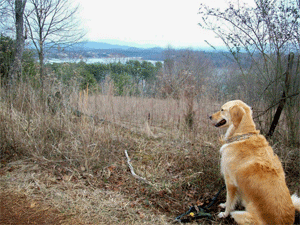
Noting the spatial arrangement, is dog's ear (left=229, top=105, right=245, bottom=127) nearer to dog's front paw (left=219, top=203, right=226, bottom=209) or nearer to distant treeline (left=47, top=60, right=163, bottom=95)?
dog's front paw (left=219, top=203, right=226, bottom=209)

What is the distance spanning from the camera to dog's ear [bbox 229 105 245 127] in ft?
9.14

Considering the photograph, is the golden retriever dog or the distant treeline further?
the distant treeline

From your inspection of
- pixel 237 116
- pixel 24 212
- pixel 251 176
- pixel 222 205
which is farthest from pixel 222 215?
pixel 24 212

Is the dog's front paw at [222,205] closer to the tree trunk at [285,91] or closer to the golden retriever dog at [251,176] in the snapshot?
the golden retriever dog at [251,176]

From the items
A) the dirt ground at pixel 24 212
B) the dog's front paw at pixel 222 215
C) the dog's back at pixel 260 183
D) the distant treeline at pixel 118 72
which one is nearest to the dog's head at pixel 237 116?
the dog's back at pixel 260 183

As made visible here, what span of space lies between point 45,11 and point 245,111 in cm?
893

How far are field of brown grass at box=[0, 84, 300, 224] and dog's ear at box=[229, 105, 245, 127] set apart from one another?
1.29m

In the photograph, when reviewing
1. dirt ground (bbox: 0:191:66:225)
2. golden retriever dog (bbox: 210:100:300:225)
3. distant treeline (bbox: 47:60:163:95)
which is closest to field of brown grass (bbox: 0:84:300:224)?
dirt ground (bbox: 0:191:66:225)

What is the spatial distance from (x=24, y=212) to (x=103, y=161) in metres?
1.65

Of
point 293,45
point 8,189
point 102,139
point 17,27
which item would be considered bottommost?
point 8,189

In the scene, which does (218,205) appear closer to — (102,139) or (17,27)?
(102,139)

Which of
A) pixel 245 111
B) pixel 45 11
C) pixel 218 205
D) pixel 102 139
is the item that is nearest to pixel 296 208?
pixel 218 205

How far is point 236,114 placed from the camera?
2.81 metres

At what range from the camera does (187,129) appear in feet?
18.7
